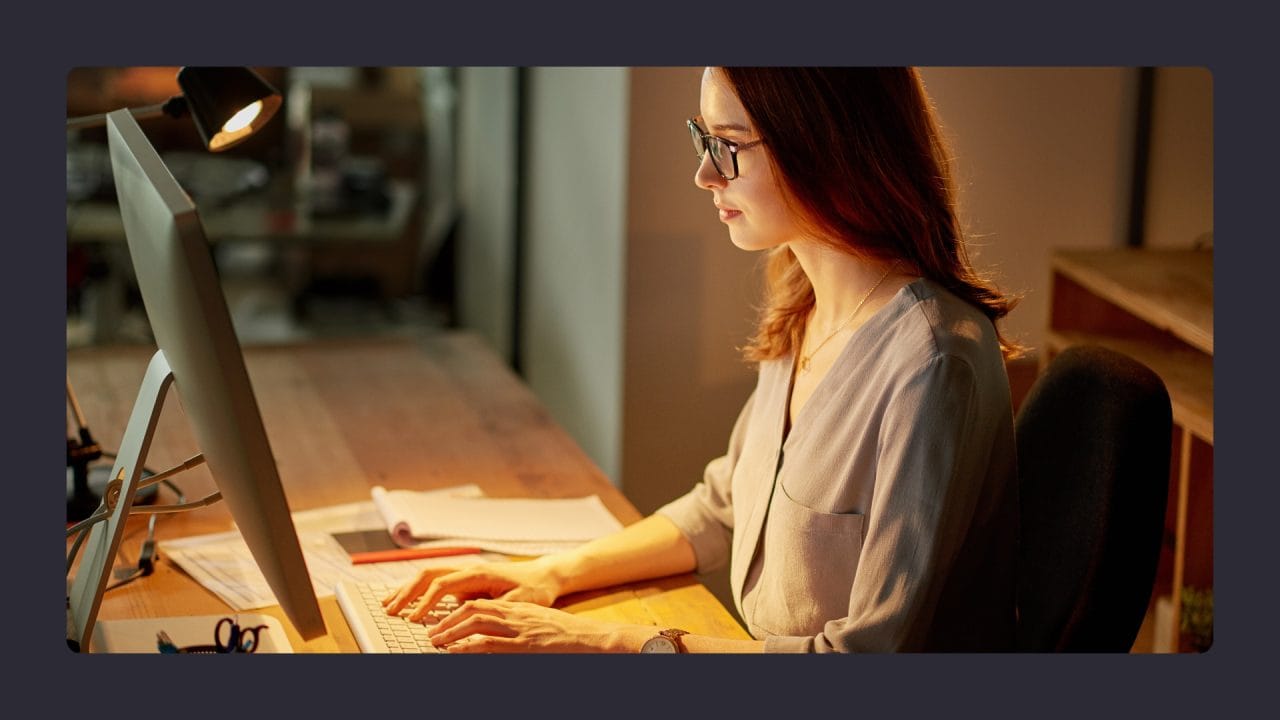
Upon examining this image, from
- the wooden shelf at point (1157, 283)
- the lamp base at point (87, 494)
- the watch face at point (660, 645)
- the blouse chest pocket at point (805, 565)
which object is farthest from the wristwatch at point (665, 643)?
the lamp base at point (87, 494)

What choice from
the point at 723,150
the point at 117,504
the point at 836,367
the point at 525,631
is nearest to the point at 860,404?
the point at 836,367

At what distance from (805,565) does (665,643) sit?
15 cm

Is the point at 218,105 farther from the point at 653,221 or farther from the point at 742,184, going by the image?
the point at 742,184

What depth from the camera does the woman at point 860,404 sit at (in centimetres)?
117

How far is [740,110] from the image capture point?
1241 millimetres

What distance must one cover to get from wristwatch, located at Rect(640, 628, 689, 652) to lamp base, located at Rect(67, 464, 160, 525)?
2.25 feet

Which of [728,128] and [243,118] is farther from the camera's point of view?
[243,118]

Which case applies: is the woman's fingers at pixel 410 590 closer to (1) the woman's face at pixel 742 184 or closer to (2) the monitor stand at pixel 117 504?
(2) the monitor stand at pixel 117 504

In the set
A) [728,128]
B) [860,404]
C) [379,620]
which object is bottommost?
[379,620]

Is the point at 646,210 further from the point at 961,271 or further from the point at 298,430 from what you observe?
the point at 298,430

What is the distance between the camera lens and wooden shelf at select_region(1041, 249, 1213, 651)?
140cm

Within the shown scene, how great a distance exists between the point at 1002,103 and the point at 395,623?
0.81 meters

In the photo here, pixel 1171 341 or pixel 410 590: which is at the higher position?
pixel 1171 341

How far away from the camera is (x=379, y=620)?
1.37m
